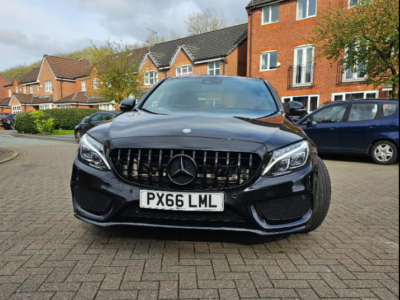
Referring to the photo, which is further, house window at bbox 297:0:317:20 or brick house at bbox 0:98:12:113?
brick house at bbox 0:98:12:113

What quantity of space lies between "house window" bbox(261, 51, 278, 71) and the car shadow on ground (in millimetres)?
19534

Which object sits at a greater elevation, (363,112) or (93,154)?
(363,112)

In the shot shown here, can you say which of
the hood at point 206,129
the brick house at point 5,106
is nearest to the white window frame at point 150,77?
the hood at point 206,129

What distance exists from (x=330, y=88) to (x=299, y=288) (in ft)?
60.1

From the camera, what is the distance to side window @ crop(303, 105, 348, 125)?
818 cm

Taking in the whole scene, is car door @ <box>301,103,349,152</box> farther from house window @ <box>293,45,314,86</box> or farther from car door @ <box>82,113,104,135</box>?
house window @ <box>293,45,314,86</box>

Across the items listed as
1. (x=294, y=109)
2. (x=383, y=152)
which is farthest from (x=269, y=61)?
(x=294, y=109)

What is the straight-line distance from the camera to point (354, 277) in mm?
2295

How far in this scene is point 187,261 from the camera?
2490mm

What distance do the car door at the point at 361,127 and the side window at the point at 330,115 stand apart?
22 centimetres

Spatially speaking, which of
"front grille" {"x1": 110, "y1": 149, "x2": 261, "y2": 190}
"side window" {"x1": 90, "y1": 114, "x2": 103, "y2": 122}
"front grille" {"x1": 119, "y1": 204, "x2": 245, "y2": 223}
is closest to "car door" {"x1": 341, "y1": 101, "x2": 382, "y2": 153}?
"front grille" {"x1": 110, "y1": 149, "x2": 261, "y2": 190}

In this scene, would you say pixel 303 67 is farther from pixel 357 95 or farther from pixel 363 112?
pixel 363 112

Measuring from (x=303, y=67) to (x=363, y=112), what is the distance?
41.5 feet

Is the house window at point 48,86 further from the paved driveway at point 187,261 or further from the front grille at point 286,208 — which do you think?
the front grille at point 286,208
